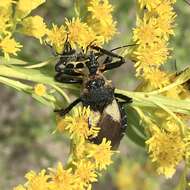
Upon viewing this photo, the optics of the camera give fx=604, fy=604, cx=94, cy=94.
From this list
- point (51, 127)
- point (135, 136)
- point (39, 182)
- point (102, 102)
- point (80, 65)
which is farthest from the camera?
point (51, 127)

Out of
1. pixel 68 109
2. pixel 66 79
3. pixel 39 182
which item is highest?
pixel 66 79

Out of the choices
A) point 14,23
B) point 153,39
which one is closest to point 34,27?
point 14,23

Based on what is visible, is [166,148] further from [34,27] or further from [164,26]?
[34,27]

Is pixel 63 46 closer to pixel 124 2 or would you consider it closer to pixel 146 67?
pixel 146 67

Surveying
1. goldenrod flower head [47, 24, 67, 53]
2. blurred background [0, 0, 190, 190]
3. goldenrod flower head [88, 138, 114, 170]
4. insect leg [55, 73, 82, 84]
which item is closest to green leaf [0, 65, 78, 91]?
insect leg [55, 73, 82, 84]

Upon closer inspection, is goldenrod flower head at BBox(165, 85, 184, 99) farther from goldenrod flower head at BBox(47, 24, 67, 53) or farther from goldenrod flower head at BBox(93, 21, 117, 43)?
goldenrod flower head at BBox(47, 24, 67, 53)

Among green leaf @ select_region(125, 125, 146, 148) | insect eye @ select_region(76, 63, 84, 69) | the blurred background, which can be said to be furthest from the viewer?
the blurred background

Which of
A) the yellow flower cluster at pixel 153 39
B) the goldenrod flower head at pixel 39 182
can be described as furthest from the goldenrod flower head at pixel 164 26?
the goldenrod flower head at pixel 39 182
